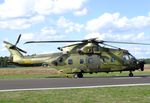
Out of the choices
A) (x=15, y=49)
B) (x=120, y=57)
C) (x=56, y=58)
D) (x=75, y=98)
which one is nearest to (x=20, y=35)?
(x=15, y=49)

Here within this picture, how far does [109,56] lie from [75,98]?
19.8 metres

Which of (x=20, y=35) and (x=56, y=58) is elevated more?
(x=20, y=35)

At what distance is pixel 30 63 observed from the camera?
37188 millimetres

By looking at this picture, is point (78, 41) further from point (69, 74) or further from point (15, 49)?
point (15, 49)

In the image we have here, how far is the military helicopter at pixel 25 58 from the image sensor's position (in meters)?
36.4

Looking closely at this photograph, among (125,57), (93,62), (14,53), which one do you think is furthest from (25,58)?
(125,57)

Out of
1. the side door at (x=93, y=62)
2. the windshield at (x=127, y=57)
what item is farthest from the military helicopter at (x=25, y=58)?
the windshield at (x=127, y=57)

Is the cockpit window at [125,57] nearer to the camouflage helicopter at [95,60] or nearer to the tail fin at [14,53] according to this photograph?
the camouflage helicopter at [95,60]

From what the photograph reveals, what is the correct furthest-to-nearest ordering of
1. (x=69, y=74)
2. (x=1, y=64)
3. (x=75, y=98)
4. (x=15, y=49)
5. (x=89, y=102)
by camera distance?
(x=1, y=64) < (x=15, y=49) < (x=69, y=74) < (x=75, y=98) < (x=89, y=102)

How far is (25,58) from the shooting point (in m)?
37.7

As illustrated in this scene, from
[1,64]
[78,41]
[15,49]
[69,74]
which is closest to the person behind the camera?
[78,41]

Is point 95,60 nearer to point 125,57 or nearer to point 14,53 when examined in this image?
point 125,57

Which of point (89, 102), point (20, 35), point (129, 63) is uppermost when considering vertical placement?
point (20, 35)

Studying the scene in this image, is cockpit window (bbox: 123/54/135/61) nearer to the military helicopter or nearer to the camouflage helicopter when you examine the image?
the camouflage helicopter
